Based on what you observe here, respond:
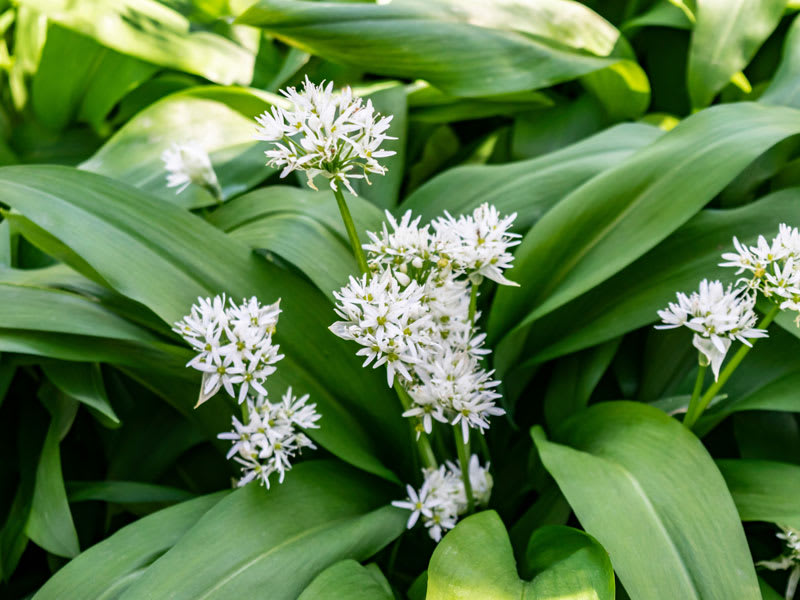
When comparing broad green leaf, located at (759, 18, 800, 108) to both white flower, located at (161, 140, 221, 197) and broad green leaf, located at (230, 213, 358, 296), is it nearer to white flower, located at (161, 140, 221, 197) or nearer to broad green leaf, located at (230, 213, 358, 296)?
broad green leaf, located at (230, 213, 358, 296)

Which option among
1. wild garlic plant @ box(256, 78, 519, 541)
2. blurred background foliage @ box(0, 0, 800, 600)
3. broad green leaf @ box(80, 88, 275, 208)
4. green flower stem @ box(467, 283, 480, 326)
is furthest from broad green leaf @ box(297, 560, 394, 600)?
broad green leaf @ box(80, 88, 275, 208)

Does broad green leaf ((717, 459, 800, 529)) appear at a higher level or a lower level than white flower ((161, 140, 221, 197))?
lower

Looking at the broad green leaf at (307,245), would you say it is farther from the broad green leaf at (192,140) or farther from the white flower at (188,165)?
the broad green leaf at (192,140)

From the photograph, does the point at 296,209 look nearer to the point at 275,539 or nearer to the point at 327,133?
the point at 327,133

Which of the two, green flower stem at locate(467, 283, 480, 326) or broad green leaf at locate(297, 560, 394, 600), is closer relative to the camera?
broad green leaf at locate(297, 560, 394, 600)

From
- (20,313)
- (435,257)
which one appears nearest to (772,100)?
(435,257)

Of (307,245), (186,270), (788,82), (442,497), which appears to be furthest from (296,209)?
(788,82)
